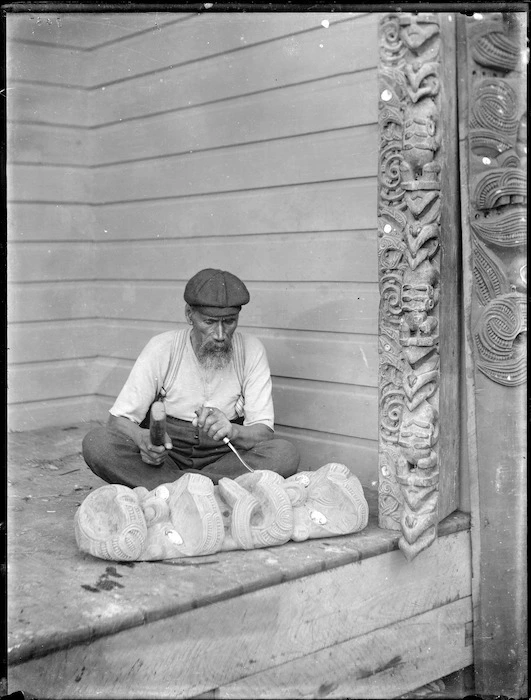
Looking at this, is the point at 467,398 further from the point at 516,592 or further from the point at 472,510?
the point at 516,592

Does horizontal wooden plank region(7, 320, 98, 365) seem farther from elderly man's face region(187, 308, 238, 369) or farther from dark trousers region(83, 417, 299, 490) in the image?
elderly man's face region(187, 308, 238, 369)

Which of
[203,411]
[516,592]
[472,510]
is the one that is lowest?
[516,592]

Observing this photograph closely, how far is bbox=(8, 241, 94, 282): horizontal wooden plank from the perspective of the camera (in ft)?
20.5

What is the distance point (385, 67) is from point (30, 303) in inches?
144

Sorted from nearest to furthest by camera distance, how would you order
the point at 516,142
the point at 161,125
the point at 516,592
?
the point at 516,142
the point at 516,592
the point at 161,125

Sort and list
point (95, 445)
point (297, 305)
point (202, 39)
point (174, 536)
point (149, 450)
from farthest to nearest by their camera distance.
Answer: point (202, 39) < point (297, 305) < point (95, 445) < point (149, 450) < point (174, 536)

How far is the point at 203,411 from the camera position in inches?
166

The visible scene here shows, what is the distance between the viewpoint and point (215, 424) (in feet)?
13.6

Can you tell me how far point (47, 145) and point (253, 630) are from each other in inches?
170

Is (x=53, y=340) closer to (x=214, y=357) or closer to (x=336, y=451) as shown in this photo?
(x=214, y=357)

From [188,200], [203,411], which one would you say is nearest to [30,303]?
[188,200]

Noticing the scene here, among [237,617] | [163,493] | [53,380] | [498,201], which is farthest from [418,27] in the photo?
[53,380]

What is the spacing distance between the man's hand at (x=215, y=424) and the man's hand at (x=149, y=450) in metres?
0.20

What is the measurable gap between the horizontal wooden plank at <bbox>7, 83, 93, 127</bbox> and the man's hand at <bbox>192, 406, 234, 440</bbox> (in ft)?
10.6
